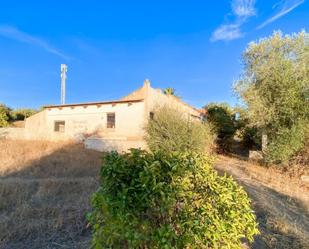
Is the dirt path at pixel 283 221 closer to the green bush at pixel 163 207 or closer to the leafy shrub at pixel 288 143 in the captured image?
the green bush at pixel 163 207

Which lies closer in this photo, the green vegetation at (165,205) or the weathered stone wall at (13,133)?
the green vegetation at (165,205)

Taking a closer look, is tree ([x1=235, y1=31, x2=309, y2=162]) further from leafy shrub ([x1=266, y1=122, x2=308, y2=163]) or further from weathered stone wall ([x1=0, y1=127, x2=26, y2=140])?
weathered stone wall ([x1=0, y1=127, x2=26, y2=140])

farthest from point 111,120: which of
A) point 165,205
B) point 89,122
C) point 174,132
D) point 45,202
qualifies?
point 165,205

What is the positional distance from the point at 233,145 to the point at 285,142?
993cm

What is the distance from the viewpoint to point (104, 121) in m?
Answer: 18.1

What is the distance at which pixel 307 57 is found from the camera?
14633 millimetres

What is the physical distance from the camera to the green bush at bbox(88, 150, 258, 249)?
7.52ft

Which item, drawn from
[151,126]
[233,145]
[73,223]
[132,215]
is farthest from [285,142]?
[132,215]

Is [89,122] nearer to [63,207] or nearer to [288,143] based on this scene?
[288,143]

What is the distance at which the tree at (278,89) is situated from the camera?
44.0 feet

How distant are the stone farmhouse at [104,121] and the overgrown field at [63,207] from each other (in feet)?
15.2

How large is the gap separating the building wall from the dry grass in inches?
211

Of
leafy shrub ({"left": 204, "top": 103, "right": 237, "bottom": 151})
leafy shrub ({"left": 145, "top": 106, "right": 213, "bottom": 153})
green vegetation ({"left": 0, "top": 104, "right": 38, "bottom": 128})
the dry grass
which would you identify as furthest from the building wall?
green vegetation ({"left": 0, "top": 104, "right": 38, "bottom": 128})

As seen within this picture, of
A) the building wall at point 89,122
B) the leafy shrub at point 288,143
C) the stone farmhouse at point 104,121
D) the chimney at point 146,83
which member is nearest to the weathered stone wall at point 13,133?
the stone farmhouse at point 104,121
